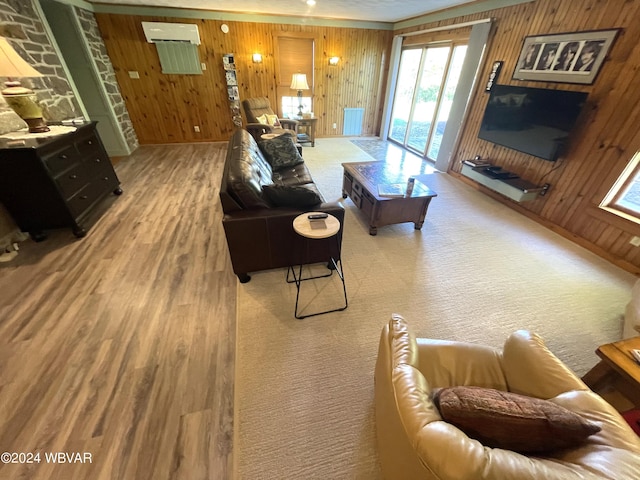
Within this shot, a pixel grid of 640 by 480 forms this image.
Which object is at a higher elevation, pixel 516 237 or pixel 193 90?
pixel 193 90

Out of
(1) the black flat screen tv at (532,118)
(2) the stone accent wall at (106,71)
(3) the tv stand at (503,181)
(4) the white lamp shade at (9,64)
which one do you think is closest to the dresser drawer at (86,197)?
(4) the white lamp shade at (9,64)

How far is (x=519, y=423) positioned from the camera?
2.19 feet

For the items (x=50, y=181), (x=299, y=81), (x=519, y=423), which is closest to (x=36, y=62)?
(x=50, y=181)

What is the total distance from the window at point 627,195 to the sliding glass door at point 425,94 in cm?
250

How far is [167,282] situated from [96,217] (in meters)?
1.64

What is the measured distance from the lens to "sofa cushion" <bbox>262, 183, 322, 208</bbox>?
1.82 metres

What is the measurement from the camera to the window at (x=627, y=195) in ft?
7.30

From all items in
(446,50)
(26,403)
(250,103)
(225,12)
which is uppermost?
(225,12)

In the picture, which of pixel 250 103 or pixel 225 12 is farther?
pixel 250 103

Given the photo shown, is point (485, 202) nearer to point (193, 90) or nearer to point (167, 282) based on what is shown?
point (167, 282)

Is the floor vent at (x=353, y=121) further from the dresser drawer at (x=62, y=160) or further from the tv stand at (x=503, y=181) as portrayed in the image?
the dresser drawer at (x=62, y=160)

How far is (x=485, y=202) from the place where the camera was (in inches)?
135

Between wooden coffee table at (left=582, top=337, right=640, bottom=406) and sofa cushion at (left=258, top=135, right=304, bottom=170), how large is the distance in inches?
117

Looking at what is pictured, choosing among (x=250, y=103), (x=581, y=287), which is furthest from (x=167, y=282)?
(x=250, y=103)
